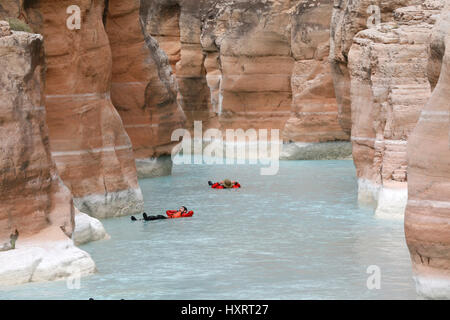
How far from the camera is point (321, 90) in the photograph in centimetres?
2283

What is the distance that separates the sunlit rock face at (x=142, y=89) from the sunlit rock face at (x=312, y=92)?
13.5 feet

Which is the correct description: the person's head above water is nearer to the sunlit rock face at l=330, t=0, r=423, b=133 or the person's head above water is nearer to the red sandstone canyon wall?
the sunlit rock face at l=330, t=0, r=423, b=133

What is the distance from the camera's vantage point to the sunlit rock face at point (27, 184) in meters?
8.74

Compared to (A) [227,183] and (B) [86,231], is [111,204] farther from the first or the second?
(A) [227,183]

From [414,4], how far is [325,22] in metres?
8.86

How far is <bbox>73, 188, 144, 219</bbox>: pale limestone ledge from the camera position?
13.3 meters

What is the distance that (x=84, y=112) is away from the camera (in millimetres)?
13195

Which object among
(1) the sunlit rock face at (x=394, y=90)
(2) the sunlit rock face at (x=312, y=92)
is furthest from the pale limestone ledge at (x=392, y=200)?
(2) the sunlit rock face at (x=312, y=92)

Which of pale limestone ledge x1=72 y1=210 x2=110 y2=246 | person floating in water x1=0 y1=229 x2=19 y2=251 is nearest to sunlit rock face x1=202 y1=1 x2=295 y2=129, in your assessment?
pale limestone ledge x1=72 y1=210 x2=110 y2=246

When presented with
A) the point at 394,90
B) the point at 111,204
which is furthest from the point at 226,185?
the point at 394,90

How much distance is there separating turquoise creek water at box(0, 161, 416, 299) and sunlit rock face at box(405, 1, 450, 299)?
1.01 m
